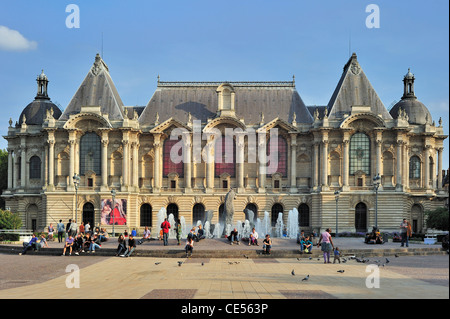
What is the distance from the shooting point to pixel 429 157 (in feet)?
234

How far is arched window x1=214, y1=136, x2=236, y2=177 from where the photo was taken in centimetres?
6906

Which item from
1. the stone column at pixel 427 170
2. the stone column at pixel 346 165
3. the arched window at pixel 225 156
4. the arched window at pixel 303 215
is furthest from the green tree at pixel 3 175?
the stone column at pixel 427 170

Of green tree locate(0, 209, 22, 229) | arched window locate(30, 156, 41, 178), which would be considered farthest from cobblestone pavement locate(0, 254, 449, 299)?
arched window locate(30, 156, 41, 178)

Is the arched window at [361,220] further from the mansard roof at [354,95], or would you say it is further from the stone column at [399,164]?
the mansard roof at [354,95]

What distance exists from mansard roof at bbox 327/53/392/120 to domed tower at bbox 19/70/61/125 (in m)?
35.6

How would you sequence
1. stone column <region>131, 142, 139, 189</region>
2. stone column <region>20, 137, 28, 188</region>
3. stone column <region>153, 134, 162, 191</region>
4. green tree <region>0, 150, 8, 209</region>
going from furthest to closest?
green tree <region>0, 150, 8, 209</region>, stone column <region>20, 137, 28, 188</region>, stone column <region>131, 142, 139, 189</region>, stone column <region>153, 134, 162, 191</region>

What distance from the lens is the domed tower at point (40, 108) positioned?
72.6 metres

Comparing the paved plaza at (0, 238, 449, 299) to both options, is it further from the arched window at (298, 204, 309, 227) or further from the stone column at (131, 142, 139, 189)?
the stone column at (131, 142, 139, 189)

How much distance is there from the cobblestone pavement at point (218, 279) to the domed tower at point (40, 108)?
4393 cm

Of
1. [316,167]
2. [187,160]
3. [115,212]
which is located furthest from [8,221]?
[316,167]

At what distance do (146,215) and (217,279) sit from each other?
1919 inches

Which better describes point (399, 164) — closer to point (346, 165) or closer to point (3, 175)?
point (346, 165)

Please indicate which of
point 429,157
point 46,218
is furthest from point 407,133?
point 46,218
